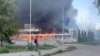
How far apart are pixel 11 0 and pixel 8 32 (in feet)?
13.9

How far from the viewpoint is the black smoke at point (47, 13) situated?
291 feet

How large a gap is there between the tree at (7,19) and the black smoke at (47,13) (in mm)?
51069

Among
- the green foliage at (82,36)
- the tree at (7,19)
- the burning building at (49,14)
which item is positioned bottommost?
the green foliage at (82,36)

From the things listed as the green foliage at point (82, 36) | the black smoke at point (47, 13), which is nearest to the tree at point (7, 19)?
the green foliage at point (82, 36)

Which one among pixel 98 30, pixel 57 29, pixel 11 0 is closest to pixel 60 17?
pixel 57 29

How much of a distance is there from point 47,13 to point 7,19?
60.0m

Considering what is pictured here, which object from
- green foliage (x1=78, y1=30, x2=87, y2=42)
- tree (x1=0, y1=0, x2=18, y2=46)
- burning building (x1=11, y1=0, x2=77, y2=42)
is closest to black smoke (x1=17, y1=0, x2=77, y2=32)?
burning building (x1=11, y1=0, x2=77, y2=42)

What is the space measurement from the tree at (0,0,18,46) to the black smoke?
51.1m

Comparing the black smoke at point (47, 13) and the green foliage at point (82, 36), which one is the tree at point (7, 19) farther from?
the black smoke at point (47, 13)

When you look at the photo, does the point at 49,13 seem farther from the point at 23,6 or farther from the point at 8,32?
the point at 8,32

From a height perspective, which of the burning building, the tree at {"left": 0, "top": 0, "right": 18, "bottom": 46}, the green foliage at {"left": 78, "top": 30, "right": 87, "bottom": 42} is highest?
the burning building

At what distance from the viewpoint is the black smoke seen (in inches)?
3492

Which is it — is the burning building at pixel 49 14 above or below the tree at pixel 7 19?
above

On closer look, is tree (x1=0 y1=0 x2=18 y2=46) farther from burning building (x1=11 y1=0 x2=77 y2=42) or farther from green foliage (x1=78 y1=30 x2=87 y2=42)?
burning building (x1=11 y1=0 x2=77 y2=42)
